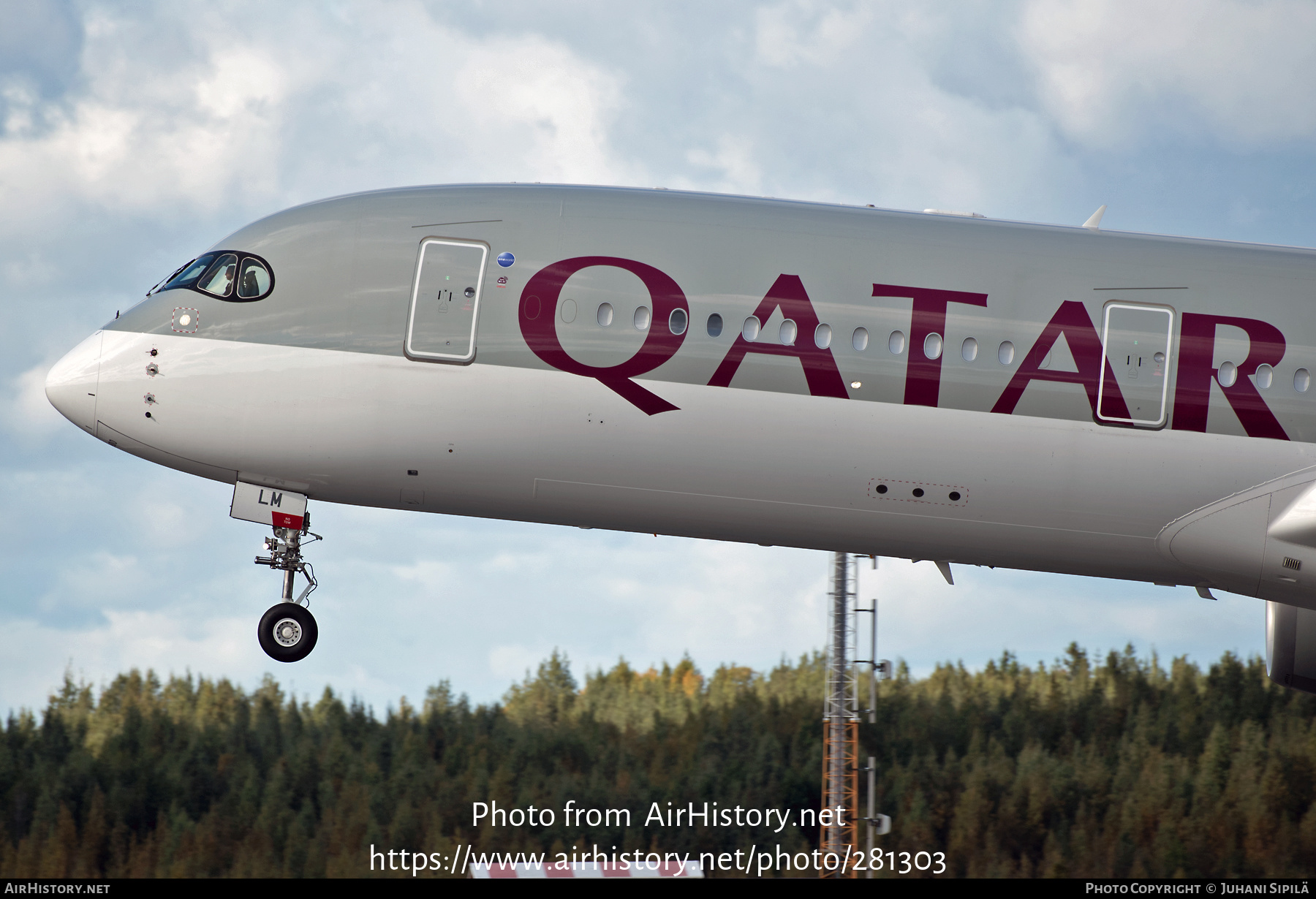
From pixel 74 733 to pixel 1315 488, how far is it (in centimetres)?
7105

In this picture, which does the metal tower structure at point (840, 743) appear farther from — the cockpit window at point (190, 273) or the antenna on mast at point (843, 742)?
the cockpit window at point (190, 273)

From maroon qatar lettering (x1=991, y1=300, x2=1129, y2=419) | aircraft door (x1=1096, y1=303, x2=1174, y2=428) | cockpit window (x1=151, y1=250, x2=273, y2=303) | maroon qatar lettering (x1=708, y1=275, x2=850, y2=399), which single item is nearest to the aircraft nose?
cockpit window (x1=151, y1=250, x2=273, y2=303)

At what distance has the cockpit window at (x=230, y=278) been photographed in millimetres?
17844

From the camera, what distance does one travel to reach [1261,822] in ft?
181

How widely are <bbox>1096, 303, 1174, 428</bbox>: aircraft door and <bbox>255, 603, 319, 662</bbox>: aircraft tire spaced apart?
39.8 ft

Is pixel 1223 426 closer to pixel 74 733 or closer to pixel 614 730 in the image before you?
pixel 614 730

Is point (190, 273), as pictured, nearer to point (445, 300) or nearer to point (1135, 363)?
point (445, 300)

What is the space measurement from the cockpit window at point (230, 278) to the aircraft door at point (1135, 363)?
12.2m

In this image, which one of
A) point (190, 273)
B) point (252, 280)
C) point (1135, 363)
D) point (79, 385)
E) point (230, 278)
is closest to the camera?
point (1135, 363)

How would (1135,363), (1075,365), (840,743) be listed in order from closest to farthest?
(1075,365), (1135,363), (840,743)

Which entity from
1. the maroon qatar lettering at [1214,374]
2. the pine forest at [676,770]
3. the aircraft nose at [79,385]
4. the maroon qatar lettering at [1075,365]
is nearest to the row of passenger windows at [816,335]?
the maroon qatar lettering at [1075,365]

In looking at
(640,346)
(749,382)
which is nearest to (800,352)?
(749,382)

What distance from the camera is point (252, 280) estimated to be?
17922 millimetres

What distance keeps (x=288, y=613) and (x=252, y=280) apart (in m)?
5.05
